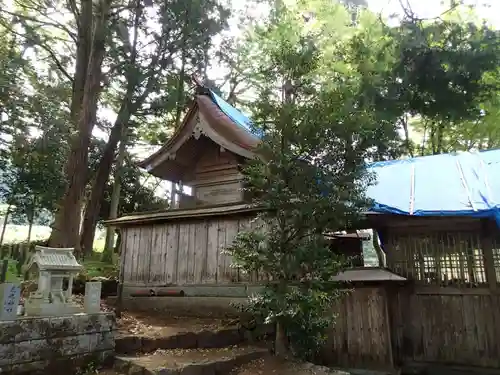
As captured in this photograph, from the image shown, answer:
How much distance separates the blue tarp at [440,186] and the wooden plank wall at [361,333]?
2.09 meters

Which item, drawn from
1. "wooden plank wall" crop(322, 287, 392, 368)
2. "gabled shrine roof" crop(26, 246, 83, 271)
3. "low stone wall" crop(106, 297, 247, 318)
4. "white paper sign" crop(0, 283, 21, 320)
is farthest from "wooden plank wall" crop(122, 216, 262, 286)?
"white paper sign" crop(0, 283, 21, 320)

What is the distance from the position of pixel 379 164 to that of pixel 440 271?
3.88 metres

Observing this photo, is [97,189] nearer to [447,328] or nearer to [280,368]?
[280,368]

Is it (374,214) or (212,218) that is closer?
(374,214)

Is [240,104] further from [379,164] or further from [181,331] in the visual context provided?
[181,331]

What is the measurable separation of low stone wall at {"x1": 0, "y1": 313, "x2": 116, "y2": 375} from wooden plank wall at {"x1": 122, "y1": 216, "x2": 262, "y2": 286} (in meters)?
3.35

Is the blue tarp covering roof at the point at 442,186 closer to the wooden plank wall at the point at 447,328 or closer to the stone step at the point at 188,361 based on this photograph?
the wooden plank wall at the point at 447,328

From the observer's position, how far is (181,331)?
7.25m

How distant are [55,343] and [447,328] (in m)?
7.66

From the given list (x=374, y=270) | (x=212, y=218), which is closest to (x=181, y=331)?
(x=212, y=218)

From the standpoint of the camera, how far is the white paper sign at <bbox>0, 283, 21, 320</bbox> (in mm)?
5094

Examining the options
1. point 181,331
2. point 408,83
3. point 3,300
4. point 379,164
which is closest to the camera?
point 3,300

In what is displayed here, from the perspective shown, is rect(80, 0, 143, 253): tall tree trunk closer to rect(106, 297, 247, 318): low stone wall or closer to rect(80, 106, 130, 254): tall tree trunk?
rect(80, 106, 130, 254): tall tree trunk

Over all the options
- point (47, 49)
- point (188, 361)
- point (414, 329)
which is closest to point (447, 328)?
point (414, 329)
